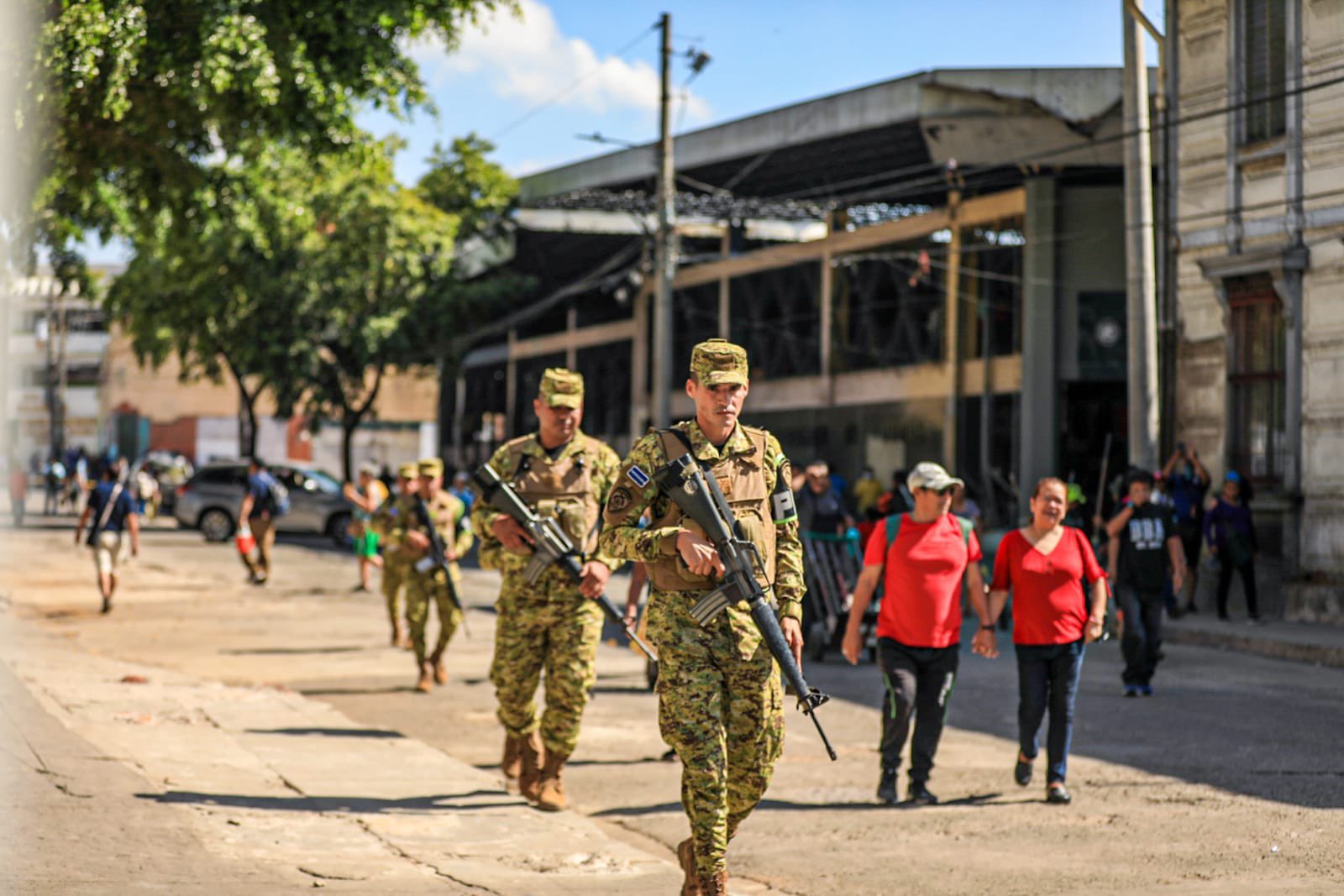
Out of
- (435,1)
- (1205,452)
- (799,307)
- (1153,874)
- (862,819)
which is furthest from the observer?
(799,307)

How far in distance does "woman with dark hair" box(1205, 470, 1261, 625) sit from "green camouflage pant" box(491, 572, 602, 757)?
38.5ft

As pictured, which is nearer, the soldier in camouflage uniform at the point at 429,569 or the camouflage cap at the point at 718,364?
the camouflage cap at the point at 718,364

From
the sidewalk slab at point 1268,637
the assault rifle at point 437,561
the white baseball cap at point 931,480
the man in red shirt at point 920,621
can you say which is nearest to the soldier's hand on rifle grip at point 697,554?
the man in red shirt at point 920,621

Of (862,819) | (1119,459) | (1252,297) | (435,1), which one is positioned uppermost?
(435,1)

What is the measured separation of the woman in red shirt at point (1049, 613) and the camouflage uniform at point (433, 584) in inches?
206

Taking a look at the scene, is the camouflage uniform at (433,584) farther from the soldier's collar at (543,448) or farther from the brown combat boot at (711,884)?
the brown combat boot at (711,884)

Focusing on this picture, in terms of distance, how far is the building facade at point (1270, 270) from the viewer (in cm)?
1814

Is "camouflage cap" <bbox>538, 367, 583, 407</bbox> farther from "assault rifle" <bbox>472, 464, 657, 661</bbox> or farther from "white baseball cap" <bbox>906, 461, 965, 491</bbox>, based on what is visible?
"white baseball cap" <bbox>906, 461, 965, 491</bbox>

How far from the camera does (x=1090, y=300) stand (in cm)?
2791

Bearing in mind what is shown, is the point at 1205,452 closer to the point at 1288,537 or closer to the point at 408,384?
the point at 1288,537

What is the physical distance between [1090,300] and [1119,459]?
2653 mm

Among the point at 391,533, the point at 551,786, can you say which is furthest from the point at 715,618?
the point at 391,533

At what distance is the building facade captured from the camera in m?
18.1

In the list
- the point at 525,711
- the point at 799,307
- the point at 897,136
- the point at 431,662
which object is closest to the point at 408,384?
the point at 799,307
